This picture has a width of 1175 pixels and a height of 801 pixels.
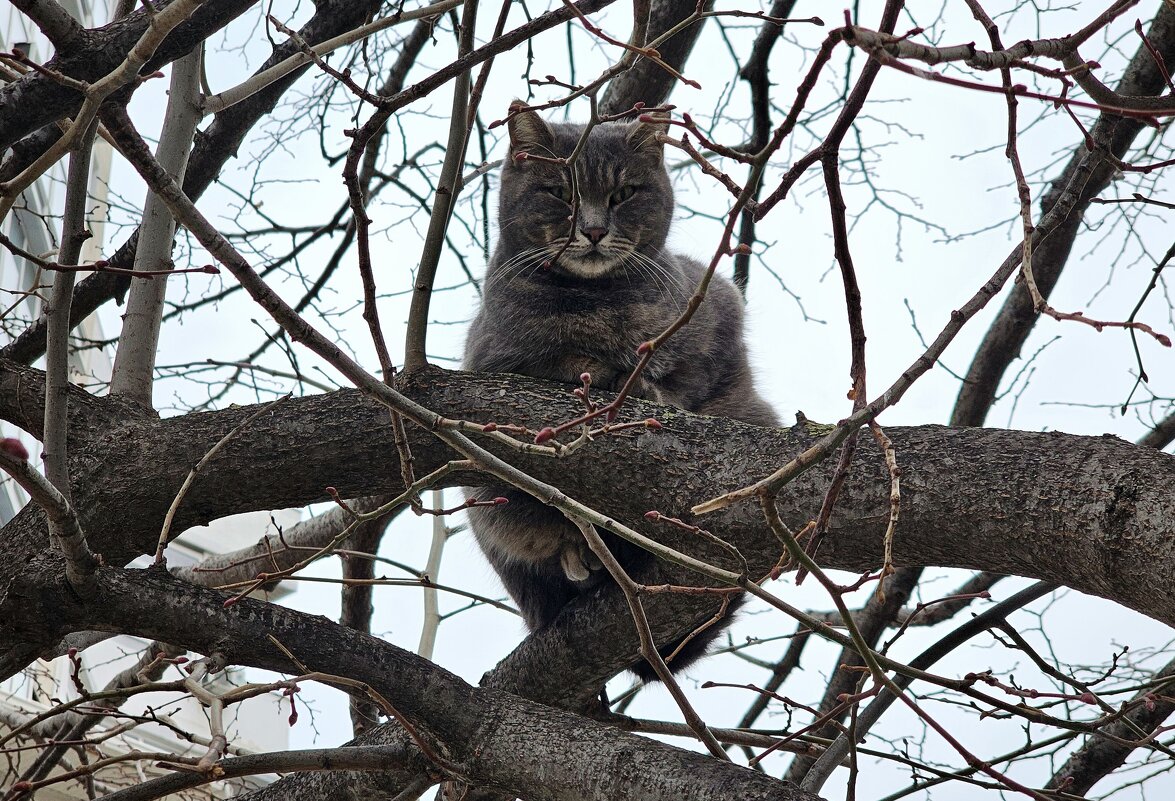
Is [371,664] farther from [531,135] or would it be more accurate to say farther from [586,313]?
[531,135]

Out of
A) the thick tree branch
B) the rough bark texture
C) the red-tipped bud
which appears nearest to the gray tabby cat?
the rough bark texture

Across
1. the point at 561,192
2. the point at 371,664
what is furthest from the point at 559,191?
the point at 371,664

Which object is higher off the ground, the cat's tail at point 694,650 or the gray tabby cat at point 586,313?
the gray tabby cat at point 586,313

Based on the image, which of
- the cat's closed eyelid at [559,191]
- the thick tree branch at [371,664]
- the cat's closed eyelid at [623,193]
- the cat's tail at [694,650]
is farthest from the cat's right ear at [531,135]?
the thick tree branch at [371,664]

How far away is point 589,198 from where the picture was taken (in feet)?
11.9

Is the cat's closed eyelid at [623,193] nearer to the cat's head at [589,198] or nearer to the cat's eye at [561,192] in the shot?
the cat's head at [589,198]

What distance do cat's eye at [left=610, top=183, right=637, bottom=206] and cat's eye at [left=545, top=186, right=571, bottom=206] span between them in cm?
18

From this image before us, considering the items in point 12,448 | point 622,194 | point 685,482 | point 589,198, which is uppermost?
point 622,194

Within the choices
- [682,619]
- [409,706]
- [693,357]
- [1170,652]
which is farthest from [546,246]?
[1170,652]

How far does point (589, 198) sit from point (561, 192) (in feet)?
0.35

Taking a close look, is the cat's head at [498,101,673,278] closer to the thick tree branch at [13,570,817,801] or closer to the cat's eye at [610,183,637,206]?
the cat's eye at [610,183,637,206]

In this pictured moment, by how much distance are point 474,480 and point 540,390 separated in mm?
272

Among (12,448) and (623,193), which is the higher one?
(623,193)

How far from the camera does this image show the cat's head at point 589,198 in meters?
3.49
